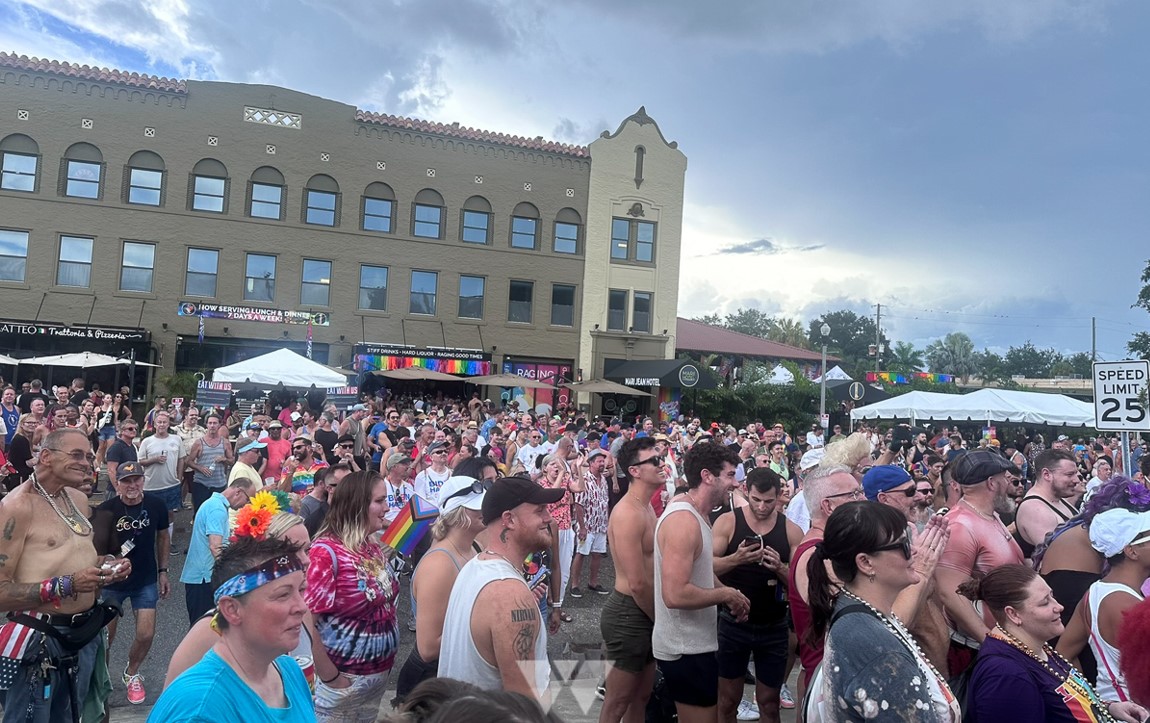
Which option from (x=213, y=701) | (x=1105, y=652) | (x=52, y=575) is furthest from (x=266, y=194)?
(x=1105, y=652)

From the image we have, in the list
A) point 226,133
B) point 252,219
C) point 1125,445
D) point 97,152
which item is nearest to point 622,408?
point 252,219

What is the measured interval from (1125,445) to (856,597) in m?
6.16

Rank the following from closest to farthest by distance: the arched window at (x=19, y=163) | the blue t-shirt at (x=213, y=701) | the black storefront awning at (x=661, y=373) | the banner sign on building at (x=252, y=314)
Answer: the blue t-shirt at (x=213, y=701) < the arched window at (x=19, y=163) < the banner sign on building at (x=252, y=314) < the black storefront awning at (x=661, y=373)

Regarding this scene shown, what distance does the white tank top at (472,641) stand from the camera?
279 cm

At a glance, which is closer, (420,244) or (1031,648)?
(1031,648)

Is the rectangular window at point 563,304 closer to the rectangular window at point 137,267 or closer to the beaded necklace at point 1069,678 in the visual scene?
the rectangular window at point 137,267

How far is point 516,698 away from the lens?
1298mm

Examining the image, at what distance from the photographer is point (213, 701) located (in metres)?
2.11

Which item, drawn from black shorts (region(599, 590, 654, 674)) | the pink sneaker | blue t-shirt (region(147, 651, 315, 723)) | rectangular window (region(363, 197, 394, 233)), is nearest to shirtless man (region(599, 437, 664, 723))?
black shorts (region(599, 590, 654, 674))

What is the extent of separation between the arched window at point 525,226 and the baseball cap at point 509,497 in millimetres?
24950

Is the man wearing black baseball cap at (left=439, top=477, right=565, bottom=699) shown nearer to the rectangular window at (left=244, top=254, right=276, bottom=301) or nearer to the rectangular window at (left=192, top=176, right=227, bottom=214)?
the rectangular window at (left=244, top=254, right=276, bottom=301)

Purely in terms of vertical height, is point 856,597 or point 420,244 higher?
point 420,244

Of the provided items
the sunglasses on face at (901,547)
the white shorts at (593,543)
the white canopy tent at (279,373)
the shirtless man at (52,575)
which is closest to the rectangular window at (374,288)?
the white canopy tent at (279,373)

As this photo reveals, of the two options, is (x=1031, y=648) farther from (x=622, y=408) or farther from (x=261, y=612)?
(x=622, y=408)
